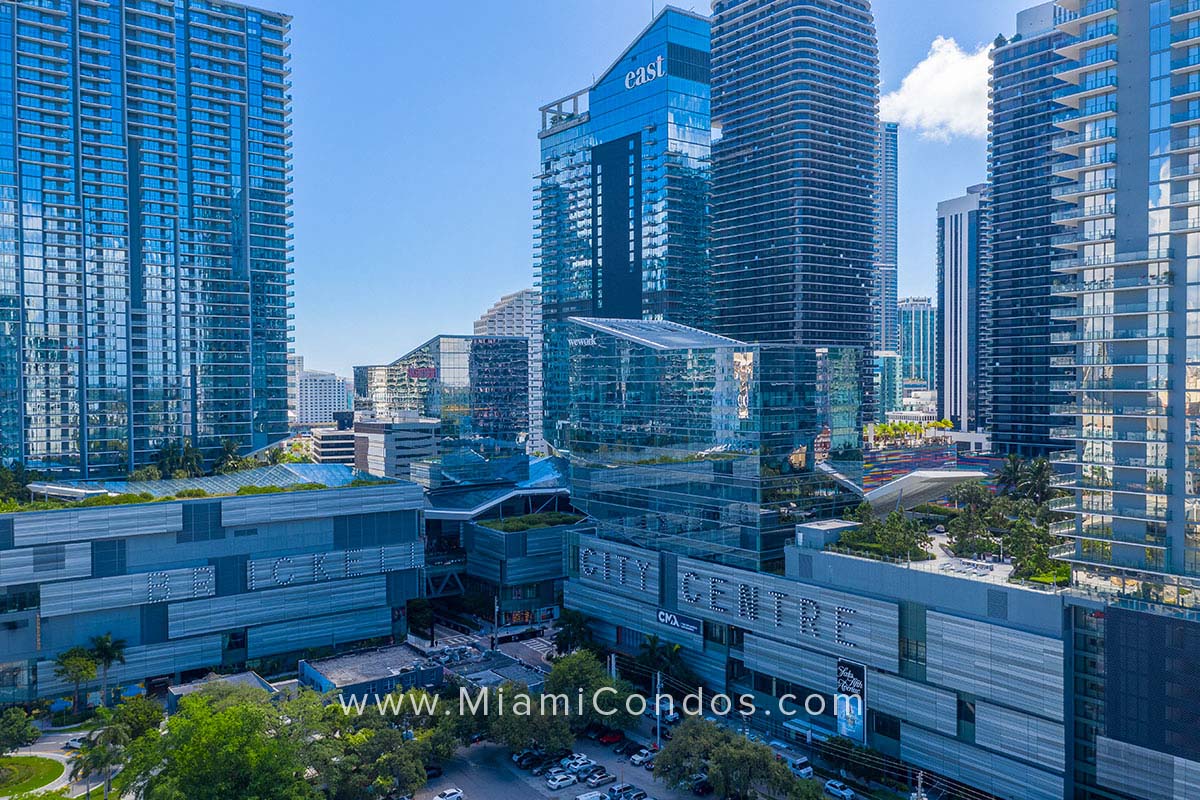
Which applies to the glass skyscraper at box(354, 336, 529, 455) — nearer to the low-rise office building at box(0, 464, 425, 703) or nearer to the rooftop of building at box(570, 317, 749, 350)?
the low-rise office building at box(0, 464, 425, 703)

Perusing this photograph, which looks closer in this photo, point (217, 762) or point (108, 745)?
point (217, 762)

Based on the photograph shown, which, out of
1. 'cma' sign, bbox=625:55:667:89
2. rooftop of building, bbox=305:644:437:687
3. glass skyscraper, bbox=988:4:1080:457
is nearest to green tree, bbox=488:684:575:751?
rooftop of building, bbox=305:644:437:687

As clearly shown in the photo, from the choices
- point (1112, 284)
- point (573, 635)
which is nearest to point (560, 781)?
point (573, 635)

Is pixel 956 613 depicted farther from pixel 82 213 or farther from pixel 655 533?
pixel 82 213

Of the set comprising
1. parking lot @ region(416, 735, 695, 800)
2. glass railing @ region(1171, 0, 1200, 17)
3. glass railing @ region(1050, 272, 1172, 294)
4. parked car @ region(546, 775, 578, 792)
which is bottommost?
parking lot @ region(416, 735, 695, 800)

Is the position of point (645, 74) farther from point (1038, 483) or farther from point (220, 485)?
point (220, 485)

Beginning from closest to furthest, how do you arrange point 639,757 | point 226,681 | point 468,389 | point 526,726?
point 526,726
point 639,757
point 226,681
point 468,389
